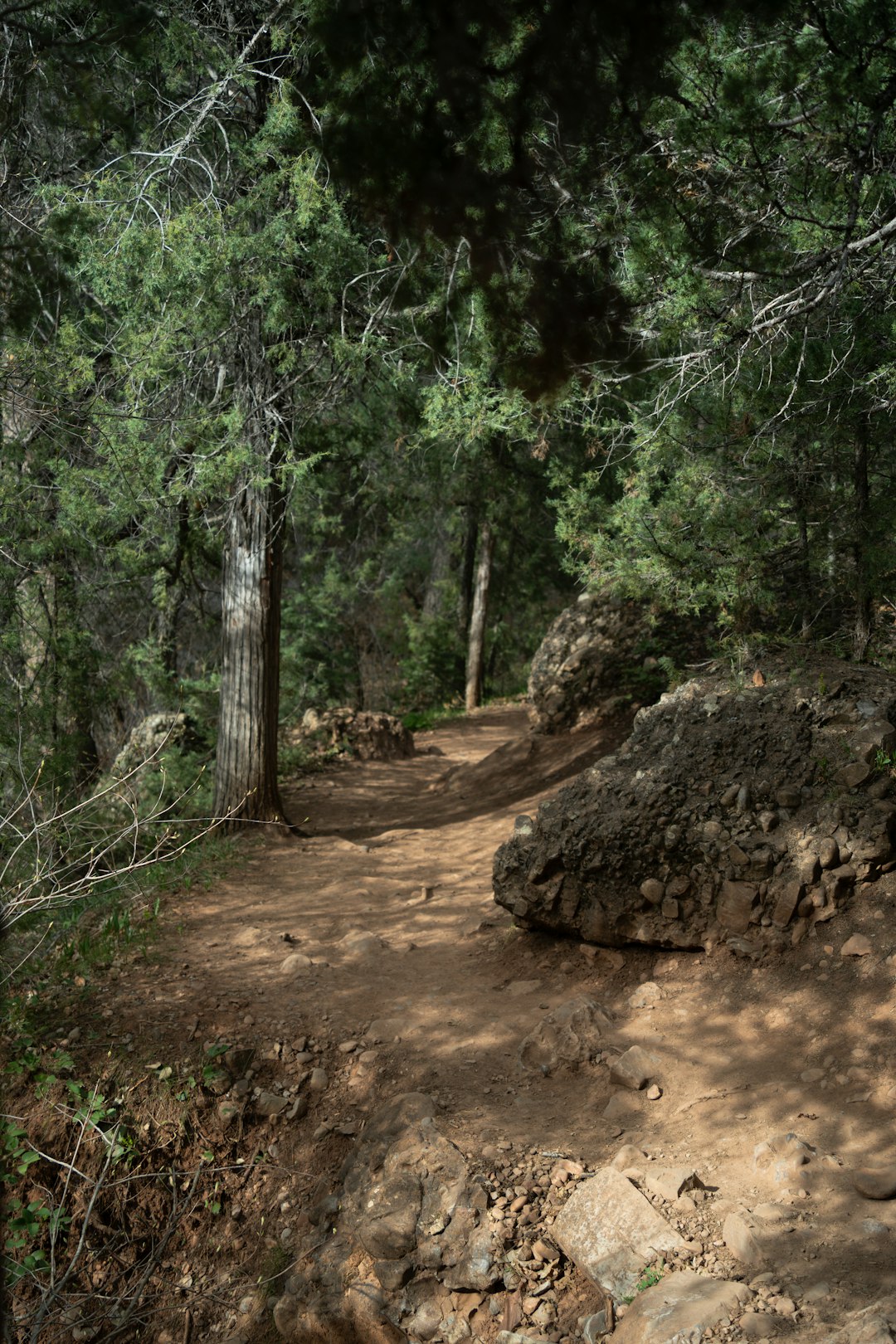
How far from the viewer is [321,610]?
12539 millimetres

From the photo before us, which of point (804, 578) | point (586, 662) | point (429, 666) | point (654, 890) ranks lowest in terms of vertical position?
point (654, 890)

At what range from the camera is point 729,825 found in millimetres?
4812

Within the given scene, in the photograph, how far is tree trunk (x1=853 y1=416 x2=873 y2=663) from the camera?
5383 mm

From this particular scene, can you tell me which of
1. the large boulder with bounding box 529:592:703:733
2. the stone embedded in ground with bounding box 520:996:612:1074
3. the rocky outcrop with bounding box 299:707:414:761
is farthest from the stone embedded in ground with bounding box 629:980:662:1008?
the rocky outcrop with bounding box 299:707:414:761

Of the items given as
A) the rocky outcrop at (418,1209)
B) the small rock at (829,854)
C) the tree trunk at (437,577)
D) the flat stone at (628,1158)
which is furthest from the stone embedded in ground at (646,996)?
the tree trunk at (437,577)

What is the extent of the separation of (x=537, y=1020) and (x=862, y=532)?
10.3 ft

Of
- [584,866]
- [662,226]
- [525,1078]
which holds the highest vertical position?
[662,226]

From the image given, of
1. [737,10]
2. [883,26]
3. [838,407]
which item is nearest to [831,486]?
[838,407]

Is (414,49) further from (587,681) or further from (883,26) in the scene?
(587,681)

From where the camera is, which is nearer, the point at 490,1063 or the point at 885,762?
the point at 490,1063

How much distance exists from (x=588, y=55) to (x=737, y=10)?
1.05ft

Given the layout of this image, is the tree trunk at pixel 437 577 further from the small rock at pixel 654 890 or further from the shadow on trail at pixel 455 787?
the small rock at pixel 654 890

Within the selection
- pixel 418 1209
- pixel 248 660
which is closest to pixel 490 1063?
pixel 418 1209

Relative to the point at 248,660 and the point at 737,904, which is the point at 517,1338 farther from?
the point at 248,660
